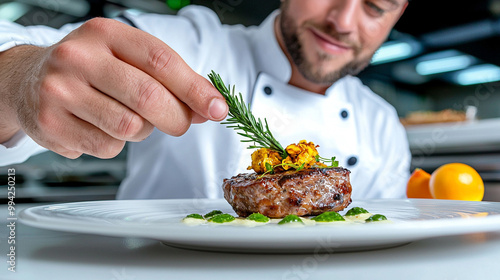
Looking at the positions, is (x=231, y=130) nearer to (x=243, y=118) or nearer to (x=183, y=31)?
(x=183, y=31)

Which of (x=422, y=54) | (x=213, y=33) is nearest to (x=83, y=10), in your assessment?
(x=213, y=33)

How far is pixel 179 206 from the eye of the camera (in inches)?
38.5

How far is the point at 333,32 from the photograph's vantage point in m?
1.67

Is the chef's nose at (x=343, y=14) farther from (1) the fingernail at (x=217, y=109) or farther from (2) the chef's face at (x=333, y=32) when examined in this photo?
(1) the fingernail at (x=217, y=109)

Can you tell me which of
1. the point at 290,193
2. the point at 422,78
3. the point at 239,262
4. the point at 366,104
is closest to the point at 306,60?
the point at 366,104

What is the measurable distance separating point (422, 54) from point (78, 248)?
16.1 ft

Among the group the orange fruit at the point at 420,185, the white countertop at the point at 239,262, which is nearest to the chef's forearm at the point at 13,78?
the white countertop at the point at 239,262

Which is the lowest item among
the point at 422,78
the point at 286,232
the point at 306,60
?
the point at 286,232

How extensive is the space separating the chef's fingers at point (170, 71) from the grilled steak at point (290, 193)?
18cm

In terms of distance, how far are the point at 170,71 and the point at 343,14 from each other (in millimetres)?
1108

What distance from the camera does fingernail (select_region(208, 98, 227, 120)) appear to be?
2.25 feet

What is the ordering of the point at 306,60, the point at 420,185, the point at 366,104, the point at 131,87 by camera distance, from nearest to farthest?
the point at 131,87
the point at 420,185
the point at 306,60
the point at 366,104

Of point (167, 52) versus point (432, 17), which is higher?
point (432, 17)

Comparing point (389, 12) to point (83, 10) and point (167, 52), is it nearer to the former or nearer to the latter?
point (167, 52)
